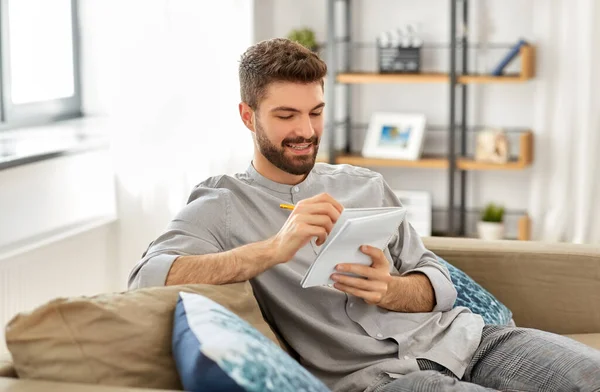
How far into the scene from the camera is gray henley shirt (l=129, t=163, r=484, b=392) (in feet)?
6.52

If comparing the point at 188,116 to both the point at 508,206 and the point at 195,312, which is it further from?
the point at 195,312

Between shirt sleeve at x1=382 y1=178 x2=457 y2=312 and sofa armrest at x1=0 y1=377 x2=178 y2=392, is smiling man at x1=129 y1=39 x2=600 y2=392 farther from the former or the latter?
sofa armrest at x1=0 y1=377 x2=178 y2=392

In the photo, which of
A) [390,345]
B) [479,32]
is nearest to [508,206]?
[479,32]

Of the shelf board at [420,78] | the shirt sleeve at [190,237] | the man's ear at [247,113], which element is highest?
the shelf board at [420,78]

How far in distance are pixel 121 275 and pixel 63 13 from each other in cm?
105

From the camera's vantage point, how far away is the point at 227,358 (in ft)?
4.69

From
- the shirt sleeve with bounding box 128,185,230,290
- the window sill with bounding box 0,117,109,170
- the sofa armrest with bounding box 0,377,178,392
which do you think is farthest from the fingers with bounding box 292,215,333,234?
the window sill with bounding box 0,117,109,170

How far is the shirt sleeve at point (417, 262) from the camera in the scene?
84.7 inches

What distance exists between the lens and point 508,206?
478 centimetres

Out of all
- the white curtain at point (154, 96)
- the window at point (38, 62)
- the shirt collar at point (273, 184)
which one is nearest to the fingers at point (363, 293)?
the shirt collar at point (273, 184)

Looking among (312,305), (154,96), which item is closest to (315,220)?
(312,305)

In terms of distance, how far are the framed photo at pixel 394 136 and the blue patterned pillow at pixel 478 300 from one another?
7.29ft

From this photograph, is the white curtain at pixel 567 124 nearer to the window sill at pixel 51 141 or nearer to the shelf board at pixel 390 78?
the shelf board at pixel 390 78

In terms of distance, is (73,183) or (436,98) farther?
(436,98)
